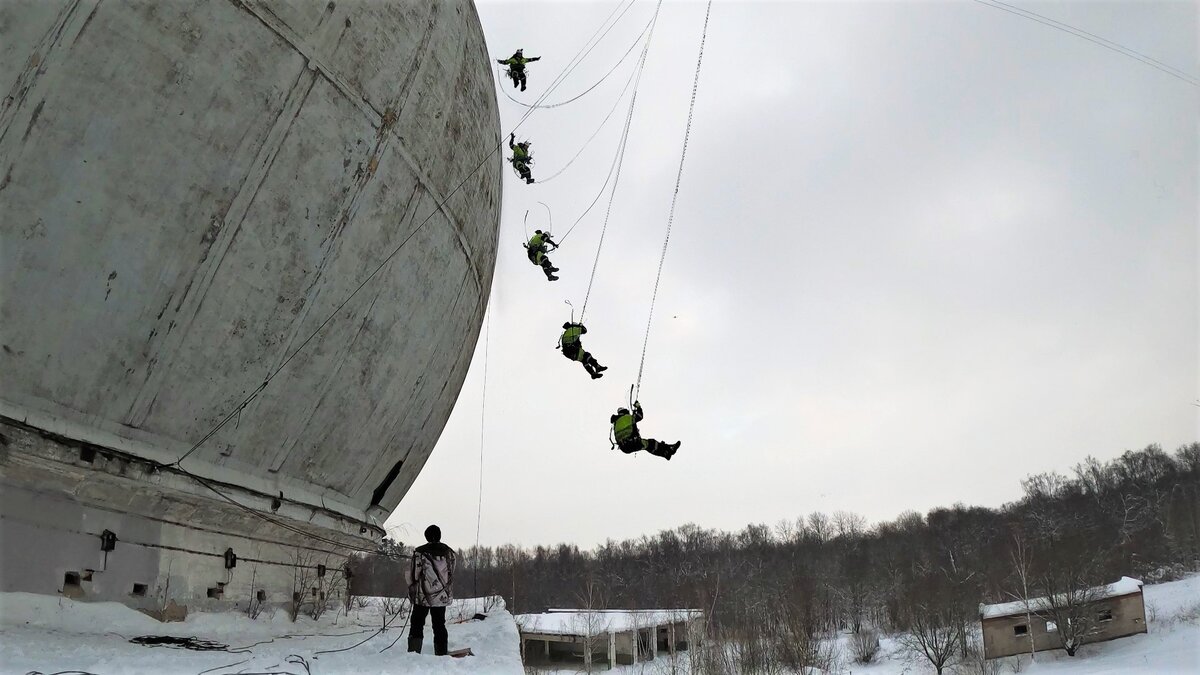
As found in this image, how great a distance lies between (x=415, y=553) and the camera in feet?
26.1

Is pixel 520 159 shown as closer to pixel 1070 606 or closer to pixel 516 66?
pixel 516 66

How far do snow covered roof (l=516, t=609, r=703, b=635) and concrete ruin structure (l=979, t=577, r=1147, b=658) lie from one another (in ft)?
48.6

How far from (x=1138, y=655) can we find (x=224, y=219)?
1579 inches

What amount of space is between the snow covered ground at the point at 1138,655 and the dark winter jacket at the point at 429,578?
31.0 metres

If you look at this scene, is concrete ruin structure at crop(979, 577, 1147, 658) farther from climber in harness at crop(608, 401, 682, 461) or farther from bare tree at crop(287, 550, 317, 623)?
bare tree at crop(287, 550, 317, 623)

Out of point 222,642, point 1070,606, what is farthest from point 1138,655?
point 222,642

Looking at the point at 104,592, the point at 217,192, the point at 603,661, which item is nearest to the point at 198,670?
the point at 104,592

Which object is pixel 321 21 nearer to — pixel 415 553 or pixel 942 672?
pixel 415 553

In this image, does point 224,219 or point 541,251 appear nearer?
point 224,219

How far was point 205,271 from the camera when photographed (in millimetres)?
6504

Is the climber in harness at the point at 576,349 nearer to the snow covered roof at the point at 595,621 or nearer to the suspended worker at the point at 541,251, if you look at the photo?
the suspended worker at the point at 541,251

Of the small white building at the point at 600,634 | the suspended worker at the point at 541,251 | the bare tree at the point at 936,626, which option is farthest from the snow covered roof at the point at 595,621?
the suspended worker at the point at 541,251

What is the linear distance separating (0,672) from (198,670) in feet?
4.00

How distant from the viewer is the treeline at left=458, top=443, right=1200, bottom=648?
43.7 metres
